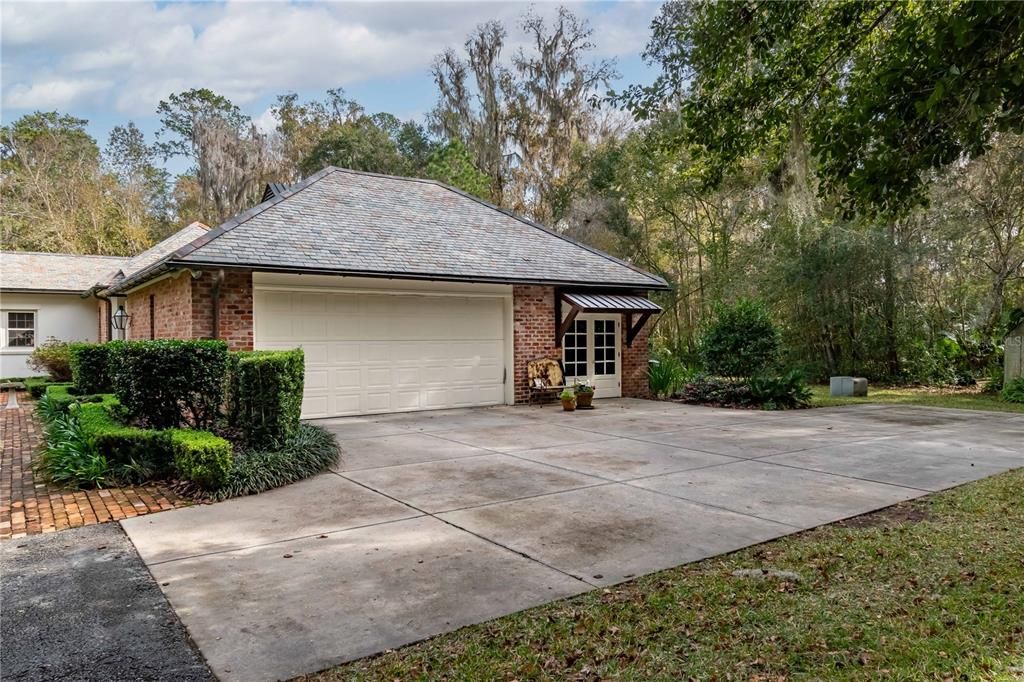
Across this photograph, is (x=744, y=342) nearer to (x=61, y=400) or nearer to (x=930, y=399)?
(x=930, y=399)

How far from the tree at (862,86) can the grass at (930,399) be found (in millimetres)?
8189

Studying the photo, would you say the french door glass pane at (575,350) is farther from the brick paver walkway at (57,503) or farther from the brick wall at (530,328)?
the brick paver walkway at (57,503)

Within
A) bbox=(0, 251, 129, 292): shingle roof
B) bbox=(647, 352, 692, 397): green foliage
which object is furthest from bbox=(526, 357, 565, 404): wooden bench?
bbox=(0, 251, 129, 292): shingle roof

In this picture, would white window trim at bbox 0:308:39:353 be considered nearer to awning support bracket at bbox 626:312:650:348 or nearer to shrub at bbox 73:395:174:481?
shrub at bbox 73:395:174:481

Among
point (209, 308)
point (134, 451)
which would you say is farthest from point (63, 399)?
point (134, 451)

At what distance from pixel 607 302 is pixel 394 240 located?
14.3 feet

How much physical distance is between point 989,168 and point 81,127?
37107 mm

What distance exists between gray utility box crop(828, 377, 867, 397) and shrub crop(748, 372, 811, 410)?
2.77 m

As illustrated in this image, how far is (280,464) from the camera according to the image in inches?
254

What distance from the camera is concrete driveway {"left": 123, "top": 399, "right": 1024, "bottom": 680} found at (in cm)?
339

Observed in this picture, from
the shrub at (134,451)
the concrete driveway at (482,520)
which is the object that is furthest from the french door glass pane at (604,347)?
the shrub at (134,451)

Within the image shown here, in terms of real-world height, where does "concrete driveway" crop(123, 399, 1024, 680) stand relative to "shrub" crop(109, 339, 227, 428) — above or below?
below


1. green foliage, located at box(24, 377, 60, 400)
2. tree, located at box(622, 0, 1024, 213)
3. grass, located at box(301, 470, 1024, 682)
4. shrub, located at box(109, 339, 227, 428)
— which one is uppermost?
tree, located at box(622, 0, 1024, 213)

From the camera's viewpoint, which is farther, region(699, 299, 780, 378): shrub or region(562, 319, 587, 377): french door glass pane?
region(562, 319, 587, 377): french door glass pane
